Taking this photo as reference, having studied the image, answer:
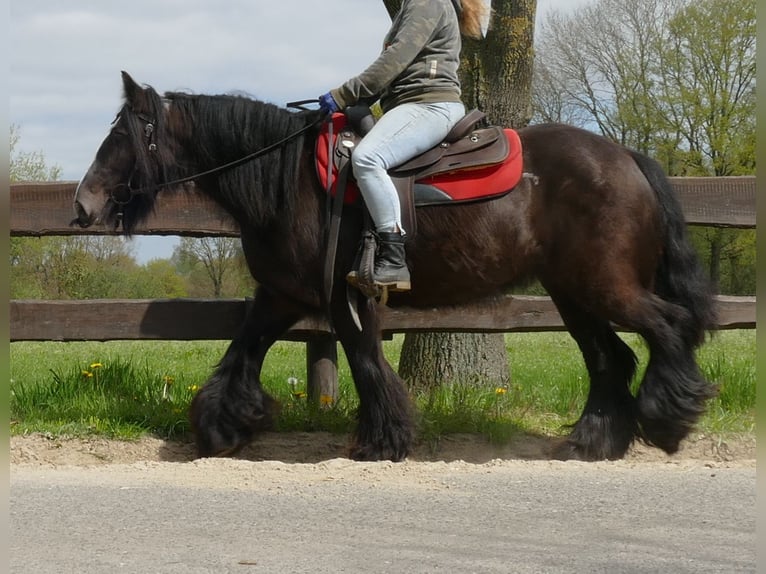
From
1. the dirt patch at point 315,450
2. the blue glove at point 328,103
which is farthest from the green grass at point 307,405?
the blue glove at point 328,103

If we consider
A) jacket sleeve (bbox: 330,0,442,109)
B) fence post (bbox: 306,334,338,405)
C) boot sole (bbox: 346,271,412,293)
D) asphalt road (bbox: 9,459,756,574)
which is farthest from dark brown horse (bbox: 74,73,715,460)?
fence post (bbox: 306,334,338,405)

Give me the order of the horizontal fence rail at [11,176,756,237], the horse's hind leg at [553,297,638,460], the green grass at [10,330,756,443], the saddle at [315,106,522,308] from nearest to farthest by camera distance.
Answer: the saddle at [315,106,522,308] → the horse's hind leg at [553,297,638,460] → the green grass at [10,330,756,443] → the horizontal fence rail at [11,176,756,237]

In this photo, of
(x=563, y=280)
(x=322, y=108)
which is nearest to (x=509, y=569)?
(x=563, y=280)

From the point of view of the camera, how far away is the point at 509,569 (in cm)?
358

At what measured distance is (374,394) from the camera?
595cm

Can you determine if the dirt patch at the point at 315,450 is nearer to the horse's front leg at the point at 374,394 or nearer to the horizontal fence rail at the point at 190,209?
the horse's front leg at the point at 374,394

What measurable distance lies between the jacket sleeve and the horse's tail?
1.68m

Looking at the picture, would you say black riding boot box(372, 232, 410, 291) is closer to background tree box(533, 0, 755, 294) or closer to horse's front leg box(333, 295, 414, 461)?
horse's front leg box(333, 295, 414, 461)

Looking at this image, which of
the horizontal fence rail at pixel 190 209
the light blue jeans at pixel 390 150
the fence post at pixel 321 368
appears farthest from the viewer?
the fence post at pixel 321 368

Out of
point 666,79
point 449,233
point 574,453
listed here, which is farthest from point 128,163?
point 666,79

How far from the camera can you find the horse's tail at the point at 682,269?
6145mm

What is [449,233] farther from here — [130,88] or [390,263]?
[130,88]

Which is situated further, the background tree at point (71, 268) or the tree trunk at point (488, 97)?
the background tree at point (71, 268)

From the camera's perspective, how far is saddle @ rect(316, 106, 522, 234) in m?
5.81
